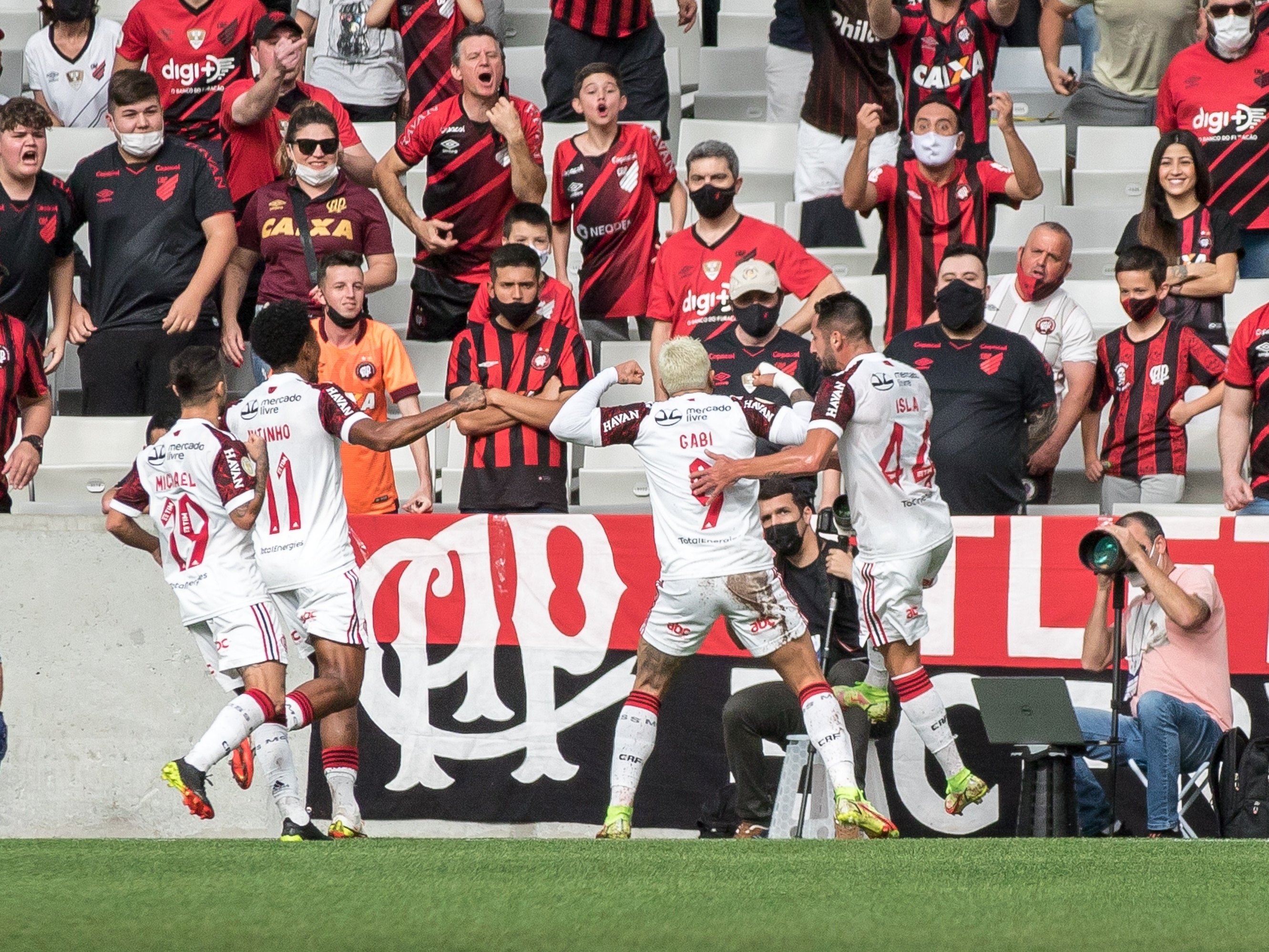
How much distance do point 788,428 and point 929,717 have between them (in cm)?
132

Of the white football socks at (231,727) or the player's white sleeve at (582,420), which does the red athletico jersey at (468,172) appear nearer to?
the player's white sleeve at (582,420)

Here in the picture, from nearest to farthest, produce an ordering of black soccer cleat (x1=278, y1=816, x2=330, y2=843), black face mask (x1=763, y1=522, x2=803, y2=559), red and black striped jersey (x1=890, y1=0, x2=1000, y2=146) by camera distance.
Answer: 1. black soccer cleat (x1=278, y1=816, x2=330, y2=843)
2. black face mask (x1=763, y1=522, x2=803, y2=559)
3. red and black striped jersey (x1=890, y1=0, x2=1000, y2=146)

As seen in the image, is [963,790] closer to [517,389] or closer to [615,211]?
[517,389]

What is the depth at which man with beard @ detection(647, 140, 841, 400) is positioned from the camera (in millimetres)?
9250

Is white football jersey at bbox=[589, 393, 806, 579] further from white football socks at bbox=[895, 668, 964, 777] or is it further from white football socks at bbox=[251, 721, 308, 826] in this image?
white football socks at bbox=[251, 721, 308, 826]

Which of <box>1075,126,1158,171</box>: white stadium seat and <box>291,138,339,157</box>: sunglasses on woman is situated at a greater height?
<box>1075,126,1158,171</box>: white stadium seat

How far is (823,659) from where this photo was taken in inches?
313

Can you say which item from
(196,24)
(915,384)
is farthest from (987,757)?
(196,24)

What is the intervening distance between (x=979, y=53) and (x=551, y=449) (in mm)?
3798

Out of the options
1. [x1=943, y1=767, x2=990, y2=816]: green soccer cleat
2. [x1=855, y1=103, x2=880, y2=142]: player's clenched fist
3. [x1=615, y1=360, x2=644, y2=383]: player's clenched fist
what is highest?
[x1=855, y1=103, x2=880, y2=142]: player's clenched fist

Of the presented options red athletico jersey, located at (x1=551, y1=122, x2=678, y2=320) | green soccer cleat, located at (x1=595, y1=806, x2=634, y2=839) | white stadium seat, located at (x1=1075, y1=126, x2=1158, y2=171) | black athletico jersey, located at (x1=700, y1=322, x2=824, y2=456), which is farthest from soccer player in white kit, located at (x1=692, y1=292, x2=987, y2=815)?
white stadium seat, located at (x1=1075, y1=126, x2=1158, y2=171)

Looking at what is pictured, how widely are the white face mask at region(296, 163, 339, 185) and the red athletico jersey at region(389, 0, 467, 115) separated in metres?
1.61

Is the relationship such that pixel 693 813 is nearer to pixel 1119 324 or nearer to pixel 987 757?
pixel 987 757

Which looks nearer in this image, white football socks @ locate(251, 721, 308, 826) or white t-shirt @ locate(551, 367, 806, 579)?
white football socks @ locate(251, 721, 308, 826)
